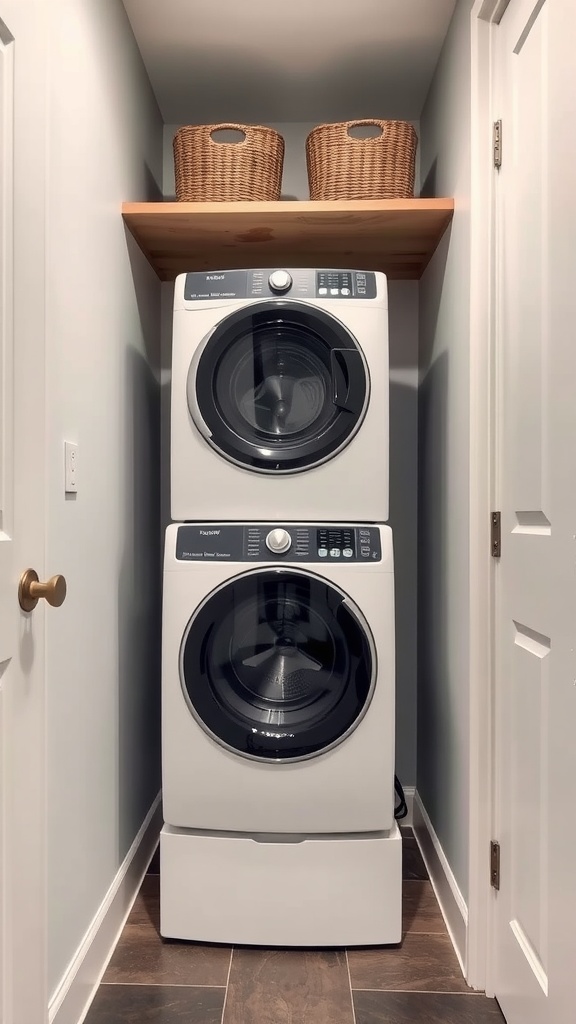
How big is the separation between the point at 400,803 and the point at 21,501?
5.81 ft

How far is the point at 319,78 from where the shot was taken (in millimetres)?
2199

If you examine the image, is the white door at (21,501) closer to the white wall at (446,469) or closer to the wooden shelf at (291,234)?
the wooden shelf at (291,234)

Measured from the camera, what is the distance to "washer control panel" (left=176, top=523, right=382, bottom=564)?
5.65 ft

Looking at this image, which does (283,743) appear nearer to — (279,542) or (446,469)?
(279,542)

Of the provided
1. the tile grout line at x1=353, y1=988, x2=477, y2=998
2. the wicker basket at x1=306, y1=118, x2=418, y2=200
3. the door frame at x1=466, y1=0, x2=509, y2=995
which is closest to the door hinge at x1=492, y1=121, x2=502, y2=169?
the door frame at x1=466, y1=0, x2=509, y2=995

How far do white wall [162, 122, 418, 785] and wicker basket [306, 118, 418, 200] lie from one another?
1.69 feet

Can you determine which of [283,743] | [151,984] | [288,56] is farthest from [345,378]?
[151,984]

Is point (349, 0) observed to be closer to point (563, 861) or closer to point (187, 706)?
point (187, 706)

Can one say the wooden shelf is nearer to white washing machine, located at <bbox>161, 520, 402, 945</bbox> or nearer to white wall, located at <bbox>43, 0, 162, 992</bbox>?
white wall, located at <bbox>43, 0, 162, 992</bbox>

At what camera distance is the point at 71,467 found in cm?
145

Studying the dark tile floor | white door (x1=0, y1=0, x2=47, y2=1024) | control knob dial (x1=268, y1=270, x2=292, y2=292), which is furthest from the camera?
control knob dial (x1=268, y1=270, x2=292, y2=292)

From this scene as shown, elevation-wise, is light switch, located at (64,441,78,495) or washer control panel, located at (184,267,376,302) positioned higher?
washer control panel, located at (184,267,376,302)

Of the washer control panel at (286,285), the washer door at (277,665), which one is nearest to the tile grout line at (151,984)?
the washer door at (277,665)

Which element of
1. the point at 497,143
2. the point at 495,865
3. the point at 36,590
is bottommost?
the point at 495,865
